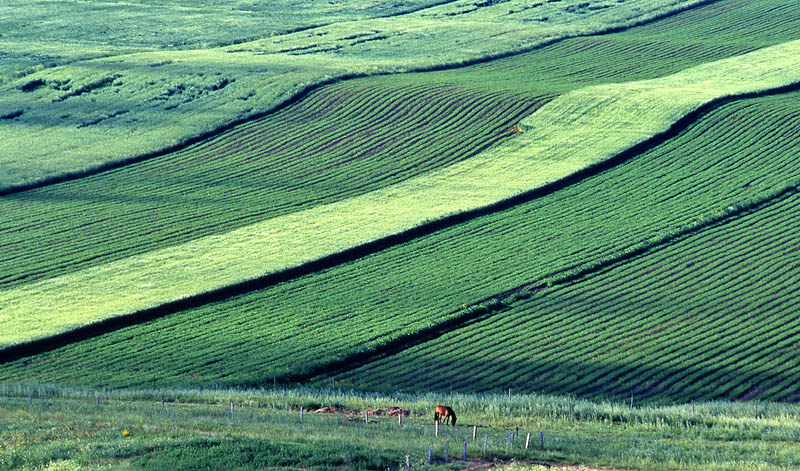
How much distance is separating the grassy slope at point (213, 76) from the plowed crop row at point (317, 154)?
2898 millimetres

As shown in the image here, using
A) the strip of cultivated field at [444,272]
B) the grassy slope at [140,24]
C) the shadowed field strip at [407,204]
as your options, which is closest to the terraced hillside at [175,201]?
the shadowed field strip at [407,204]

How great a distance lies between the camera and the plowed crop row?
180 ft

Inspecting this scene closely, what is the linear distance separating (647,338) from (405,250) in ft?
49.1

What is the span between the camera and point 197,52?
96312 millimetres

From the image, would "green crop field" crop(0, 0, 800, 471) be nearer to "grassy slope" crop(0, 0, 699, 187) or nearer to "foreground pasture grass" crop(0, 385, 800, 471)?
A: "foreground pasture grass" crop(0, 385, 800, 471)

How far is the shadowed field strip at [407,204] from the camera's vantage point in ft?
151

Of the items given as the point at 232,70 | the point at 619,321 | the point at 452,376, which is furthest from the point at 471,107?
the point at 452,376

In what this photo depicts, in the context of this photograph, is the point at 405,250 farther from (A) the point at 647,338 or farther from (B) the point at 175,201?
(B) the point at 175,201

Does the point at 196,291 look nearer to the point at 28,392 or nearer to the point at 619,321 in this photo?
the point at 28,392

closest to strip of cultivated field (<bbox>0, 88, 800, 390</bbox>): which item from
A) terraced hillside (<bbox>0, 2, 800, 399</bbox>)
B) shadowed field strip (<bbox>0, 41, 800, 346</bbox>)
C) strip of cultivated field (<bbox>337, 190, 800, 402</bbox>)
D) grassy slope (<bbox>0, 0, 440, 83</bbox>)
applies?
terraced hillside (<bbox>0, 2, 800, 399</bbox>)

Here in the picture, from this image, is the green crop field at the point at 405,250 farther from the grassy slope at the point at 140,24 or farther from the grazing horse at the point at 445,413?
the grassy slope at the point at 140,24

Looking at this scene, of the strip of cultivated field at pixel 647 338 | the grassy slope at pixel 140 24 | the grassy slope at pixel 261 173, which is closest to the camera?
the strip of cultivated field at pixel 647 338

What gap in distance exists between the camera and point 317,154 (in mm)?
68750

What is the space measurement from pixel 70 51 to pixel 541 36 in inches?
1674
